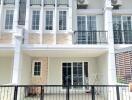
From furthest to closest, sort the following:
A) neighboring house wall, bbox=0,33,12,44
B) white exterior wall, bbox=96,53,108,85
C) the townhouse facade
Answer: neighboring house wall, bbox=0,33,12,44
white exterior wall, bbox=96,53,108,85
the townhouse facade

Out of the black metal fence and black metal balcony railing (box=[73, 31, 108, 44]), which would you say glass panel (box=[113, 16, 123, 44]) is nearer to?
black metal balcony railing (box=[73, 31, 108, 44])

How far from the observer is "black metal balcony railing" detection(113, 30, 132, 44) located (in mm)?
13516

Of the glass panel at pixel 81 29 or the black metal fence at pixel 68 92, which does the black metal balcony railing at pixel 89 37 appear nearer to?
the glass panel at pixel 81 29

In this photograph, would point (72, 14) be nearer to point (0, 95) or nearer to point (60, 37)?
point (60, 37)

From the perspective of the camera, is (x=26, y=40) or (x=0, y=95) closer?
(x=0, y=95)

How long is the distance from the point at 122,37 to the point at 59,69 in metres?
4.71

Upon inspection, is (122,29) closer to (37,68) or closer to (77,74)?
(77,74)

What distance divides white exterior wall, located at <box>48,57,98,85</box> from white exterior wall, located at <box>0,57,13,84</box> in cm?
263

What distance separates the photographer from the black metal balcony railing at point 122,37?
44.3 ft

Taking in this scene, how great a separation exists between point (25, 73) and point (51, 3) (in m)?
4.74

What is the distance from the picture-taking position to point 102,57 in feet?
43.4

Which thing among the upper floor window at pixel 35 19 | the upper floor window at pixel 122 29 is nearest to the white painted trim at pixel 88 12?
the upper floor window at pixel 122 29

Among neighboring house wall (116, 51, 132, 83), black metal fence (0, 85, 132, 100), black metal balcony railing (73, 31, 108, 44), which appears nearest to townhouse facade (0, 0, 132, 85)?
black metal balcony railing (73, 31, 108, 44)

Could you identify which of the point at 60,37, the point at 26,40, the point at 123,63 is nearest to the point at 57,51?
the point at 60,37
